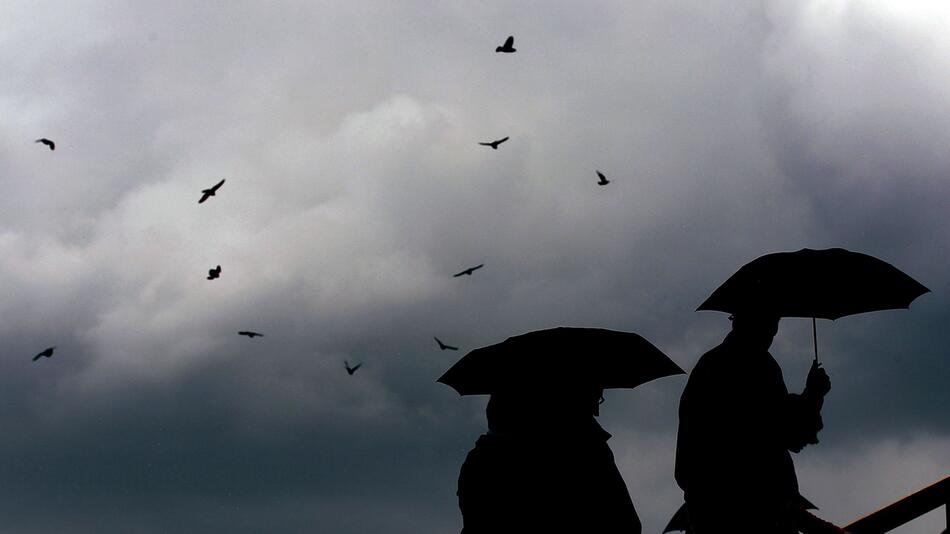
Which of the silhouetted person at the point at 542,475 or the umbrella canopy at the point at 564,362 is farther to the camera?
the umbrella canopy at the point at 564,362

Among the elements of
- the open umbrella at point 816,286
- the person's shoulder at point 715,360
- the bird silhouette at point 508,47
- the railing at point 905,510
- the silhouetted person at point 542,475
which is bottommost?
the railing at point 905,510

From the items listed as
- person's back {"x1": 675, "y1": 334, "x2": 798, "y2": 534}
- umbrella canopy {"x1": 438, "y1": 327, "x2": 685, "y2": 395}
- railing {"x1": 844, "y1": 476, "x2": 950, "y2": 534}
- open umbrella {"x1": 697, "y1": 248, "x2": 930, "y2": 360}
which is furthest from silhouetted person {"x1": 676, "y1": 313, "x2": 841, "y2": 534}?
railing {"x1": 844, "y1": 476, "x2": 950, "y2": 534}

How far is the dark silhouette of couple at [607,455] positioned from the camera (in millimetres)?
7195

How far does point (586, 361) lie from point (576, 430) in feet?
2.94

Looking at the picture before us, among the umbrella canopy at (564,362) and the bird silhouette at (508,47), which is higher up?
the bird silhouette at (508,47)

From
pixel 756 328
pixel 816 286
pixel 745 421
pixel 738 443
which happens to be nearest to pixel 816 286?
pixel 816 286

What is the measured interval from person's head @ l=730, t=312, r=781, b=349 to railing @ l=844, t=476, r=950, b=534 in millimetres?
1578

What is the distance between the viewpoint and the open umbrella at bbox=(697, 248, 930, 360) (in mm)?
7613

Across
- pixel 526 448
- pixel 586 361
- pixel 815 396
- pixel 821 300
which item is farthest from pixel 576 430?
pixel 821 300

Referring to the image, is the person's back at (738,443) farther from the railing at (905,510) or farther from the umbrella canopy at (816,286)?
the railing at (905,510)

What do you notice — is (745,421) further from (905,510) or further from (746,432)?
(905,510)

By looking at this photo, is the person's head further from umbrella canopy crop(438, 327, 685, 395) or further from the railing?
the railing

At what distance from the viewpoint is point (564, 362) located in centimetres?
789

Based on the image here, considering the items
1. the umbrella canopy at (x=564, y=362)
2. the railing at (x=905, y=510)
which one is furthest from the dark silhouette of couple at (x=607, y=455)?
the railing at (x=905, y=510)
